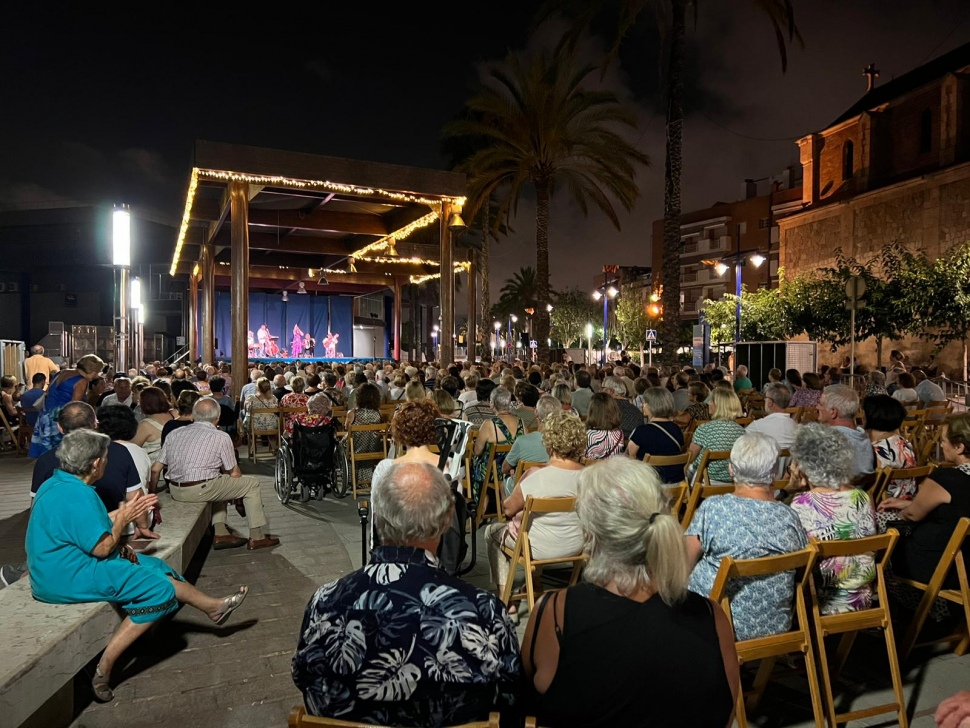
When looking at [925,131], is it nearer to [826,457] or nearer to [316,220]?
[316,220]

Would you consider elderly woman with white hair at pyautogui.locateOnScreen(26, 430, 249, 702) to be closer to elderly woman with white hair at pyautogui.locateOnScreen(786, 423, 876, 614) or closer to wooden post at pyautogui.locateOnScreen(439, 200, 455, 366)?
elderly woman with white hair at pyautogui.locateOnScreen(786, 423, 876, 614)

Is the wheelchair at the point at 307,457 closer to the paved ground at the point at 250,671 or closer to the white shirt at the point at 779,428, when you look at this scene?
the paved ground at the point at 250,671

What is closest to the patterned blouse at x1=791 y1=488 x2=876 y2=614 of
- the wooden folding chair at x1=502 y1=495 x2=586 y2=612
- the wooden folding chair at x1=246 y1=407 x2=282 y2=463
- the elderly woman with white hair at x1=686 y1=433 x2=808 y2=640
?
the elderly woman with white hair at x1=686 y1=433 x2=808 y2=640

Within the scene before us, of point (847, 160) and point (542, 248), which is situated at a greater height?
point (847, 160)

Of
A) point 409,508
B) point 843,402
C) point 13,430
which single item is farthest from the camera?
point 13,430

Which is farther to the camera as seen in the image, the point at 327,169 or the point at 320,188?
the point at 320,188

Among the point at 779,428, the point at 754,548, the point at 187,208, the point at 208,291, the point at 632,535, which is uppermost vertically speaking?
the point at 187,208

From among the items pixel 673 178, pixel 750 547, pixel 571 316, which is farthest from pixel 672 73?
pixel 571 316

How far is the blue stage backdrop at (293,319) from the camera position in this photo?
114ft

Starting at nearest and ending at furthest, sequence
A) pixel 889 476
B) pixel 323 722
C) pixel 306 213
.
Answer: pixel 323 722 < pixel 889 476 < pixel 306 213

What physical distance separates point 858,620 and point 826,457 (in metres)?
0.75

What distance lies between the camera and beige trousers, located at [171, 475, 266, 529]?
5.59 m

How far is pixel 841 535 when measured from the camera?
3244 millimetres

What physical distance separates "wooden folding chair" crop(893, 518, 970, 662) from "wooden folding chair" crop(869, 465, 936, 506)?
0.73 metres
